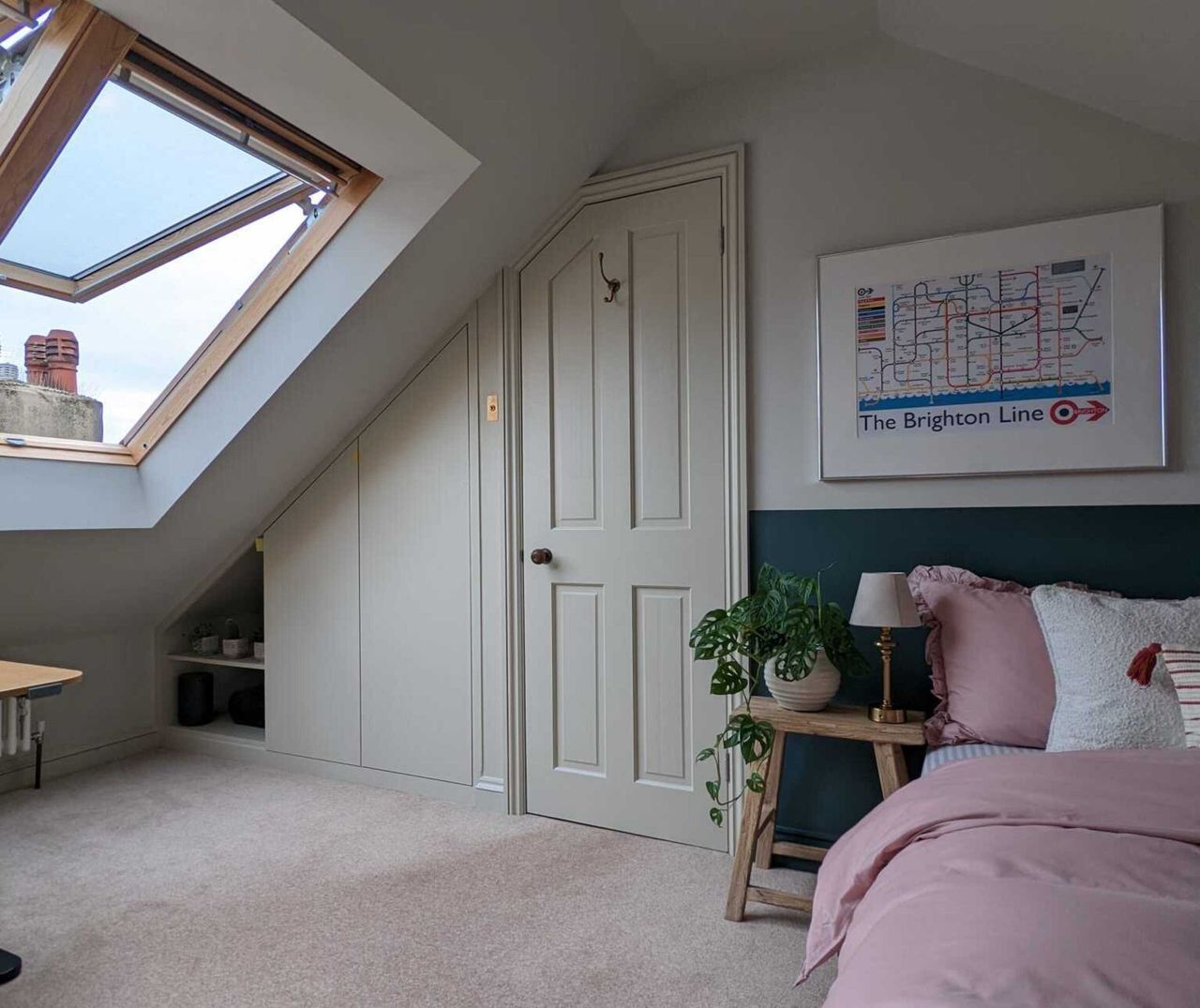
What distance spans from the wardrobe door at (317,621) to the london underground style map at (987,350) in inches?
80.6

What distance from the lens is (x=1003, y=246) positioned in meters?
2.15

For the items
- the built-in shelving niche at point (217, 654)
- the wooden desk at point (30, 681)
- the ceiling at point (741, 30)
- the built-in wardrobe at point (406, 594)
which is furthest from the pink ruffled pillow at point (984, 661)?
the built-in shelving niche at point (217, 654)

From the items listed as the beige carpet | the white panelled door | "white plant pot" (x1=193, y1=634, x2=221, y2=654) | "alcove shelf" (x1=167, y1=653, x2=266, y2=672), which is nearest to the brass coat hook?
the white panelled door

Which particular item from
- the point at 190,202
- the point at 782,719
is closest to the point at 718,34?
the point at 190,202

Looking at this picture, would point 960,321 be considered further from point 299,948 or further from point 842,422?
point 299,948

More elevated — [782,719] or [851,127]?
[851,127]

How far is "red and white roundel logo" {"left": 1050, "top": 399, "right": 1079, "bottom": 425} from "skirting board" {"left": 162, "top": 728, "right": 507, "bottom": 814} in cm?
218

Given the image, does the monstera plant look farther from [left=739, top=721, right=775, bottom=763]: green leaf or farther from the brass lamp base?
the brass lamp base

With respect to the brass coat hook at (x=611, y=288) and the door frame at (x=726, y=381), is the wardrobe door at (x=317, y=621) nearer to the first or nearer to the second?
the door frame at (x=726, y=381)

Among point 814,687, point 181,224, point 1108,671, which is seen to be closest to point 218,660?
point 181,224

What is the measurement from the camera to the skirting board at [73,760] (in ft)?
9.99

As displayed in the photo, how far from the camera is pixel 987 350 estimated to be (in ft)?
7.08

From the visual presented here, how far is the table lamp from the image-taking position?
1.98 meters

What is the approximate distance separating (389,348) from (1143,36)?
90.8 inches
